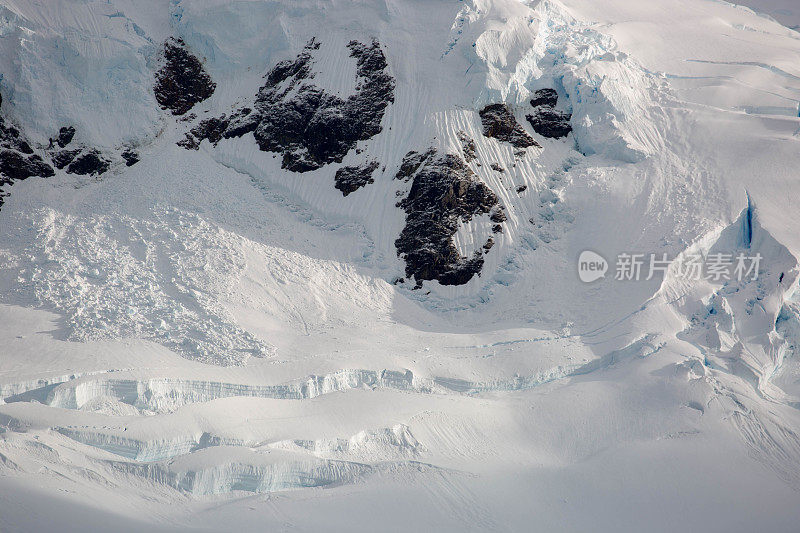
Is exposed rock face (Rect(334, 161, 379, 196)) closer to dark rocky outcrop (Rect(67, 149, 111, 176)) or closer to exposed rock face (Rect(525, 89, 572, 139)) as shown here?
exposed rock face (Rect(525, 89, 572, 139))

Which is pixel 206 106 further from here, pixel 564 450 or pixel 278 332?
pixel 564 450

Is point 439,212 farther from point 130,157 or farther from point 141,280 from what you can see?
point 130,157

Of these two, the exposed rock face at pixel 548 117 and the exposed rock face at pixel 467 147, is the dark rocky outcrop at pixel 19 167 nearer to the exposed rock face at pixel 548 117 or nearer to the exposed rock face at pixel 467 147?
the exposed rock face at pixel 467 147

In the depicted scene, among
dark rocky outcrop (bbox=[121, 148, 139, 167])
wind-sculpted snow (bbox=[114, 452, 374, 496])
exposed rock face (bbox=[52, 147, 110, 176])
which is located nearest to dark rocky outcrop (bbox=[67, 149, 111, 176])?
exposed rock face (bbox=[52, 147, 110, 176])

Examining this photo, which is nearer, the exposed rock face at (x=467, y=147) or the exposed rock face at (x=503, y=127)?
the exposed rock face at (x=467, y=147)

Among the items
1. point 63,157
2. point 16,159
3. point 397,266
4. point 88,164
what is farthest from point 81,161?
point 397,266

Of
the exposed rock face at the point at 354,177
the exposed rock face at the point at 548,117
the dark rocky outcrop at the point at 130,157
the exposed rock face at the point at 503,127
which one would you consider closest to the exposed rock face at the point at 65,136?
the dark rocky outcrop at the point at 130,157

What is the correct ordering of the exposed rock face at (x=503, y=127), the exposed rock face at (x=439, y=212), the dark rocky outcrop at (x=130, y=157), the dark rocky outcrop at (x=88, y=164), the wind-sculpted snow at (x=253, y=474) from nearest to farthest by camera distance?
the wind-sculpted snow at (x=253, y=474) → the exposed rock face at (x=439, y=212) → the dark rocky outcrop at (x=88, y=164) → the dark rocky outcrop at (x=130, y=157) → the exposed rock face at (x=503, y=127)
